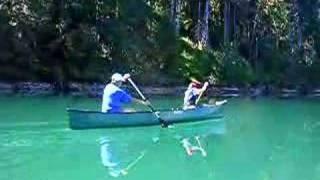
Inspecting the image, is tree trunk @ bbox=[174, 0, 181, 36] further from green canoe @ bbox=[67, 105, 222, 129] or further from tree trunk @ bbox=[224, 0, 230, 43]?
green canoe @ bbox=[67, 105, 222, 129]

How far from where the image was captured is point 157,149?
50.7ft

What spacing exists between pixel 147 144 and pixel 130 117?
1.57m

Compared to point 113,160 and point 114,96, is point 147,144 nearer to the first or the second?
point 114,96

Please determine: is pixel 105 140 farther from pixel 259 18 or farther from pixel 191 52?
pixel 259 18

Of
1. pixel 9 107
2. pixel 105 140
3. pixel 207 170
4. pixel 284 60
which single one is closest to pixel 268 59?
pixel 284 60

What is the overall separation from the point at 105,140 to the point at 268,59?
22206mm

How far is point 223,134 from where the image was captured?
60.9 ft

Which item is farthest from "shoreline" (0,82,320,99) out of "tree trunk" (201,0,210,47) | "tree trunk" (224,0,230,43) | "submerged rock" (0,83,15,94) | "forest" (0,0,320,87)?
"tree trunk" (224,0,230,43)

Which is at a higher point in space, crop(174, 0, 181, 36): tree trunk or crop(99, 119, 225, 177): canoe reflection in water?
crop(174, 0, 181, 36): tree trunk

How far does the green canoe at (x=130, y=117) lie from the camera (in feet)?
54.9

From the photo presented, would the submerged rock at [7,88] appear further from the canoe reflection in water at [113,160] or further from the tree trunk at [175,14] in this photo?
the canoe reflection in water at [113,160]

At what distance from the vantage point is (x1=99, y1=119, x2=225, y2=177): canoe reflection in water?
13518 mm

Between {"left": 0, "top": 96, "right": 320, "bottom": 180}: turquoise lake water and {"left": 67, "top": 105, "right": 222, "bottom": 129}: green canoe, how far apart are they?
8.2 inches

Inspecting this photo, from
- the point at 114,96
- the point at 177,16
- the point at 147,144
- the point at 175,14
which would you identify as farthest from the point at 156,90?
the point at 147,144
